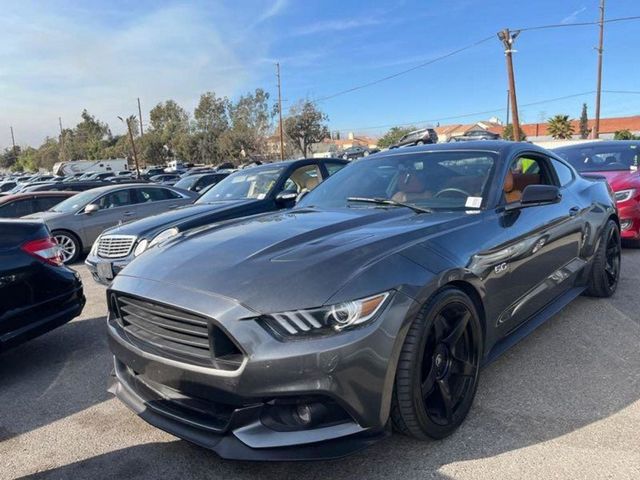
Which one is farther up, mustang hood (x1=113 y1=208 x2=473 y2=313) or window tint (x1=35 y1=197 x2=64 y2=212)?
mustang hood (x1=113 y1=208 x2=473 y2=313)

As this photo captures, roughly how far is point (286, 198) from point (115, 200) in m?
5.27

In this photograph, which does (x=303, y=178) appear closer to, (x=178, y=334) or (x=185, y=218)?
(x=185, y=218)

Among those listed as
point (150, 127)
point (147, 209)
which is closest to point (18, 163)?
point (150, 127)

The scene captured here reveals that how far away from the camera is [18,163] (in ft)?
350

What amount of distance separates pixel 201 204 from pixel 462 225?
4.69m

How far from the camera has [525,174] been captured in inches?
171

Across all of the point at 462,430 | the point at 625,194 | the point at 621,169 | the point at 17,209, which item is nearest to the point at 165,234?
the point at 462,430

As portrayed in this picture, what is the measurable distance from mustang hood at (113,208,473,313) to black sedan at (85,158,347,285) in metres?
1.92

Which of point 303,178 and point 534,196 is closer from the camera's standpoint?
point 534,196

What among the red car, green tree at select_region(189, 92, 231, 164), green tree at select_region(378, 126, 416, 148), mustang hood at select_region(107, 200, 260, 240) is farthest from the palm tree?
mustang hood at select_region(107, 200, 260, 240)

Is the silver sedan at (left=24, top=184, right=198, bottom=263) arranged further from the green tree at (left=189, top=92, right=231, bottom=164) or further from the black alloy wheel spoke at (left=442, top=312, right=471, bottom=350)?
the green tree at (left=189, top=92, right=231, bottom=164)

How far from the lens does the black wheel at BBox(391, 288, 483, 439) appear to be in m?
2.32

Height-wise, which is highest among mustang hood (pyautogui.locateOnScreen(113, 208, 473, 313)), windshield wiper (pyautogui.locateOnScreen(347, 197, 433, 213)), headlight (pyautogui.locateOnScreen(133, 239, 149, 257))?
windshield wiper (pyautogui.locateOnScreen(347, 197, 433, 213))

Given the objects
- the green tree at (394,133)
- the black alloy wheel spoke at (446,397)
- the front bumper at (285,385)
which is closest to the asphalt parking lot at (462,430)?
the black alloy wheel spoke at (446,397)
